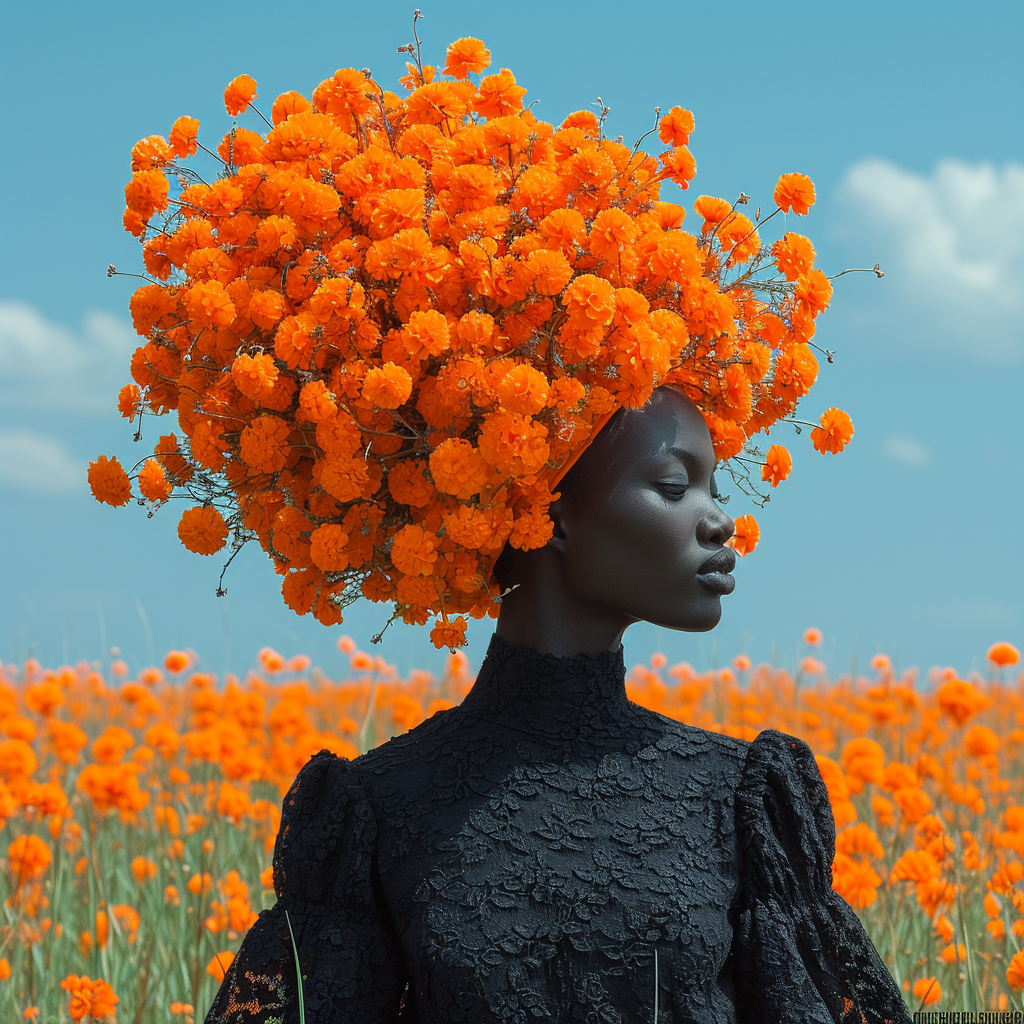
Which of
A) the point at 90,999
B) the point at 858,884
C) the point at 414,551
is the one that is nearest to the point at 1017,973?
the point at 858,884

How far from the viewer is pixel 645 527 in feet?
7.70

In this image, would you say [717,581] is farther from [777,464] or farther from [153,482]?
[153,482]

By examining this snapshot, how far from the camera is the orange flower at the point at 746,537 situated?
2.85 meters

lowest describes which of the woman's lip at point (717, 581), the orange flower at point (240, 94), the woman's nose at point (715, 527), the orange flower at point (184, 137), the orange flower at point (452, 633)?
the orange flower at point (452, 633)

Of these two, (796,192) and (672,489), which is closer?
(672,489)

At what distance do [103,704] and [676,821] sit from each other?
25.2 feet

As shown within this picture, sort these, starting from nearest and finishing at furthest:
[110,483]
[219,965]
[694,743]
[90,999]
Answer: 1. [694,743]
2. [110,483]
3. [90,999]
4. [219,965]

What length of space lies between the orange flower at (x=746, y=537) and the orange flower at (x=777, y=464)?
13cm

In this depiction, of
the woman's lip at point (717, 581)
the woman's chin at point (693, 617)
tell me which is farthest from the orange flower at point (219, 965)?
the woman's lip at point (717, 581)

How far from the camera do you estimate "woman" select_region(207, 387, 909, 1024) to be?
2.19 meters

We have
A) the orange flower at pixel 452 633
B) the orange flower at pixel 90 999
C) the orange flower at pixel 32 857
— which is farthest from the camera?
the orange flower at pixel 32 857

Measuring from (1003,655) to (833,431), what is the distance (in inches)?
134

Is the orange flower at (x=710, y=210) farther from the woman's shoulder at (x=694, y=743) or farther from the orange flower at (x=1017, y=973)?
the orange flower at (x=1017, y=973)

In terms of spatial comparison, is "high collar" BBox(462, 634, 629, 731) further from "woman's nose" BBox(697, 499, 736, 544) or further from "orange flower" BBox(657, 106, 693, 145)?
"orange flower" BBox(657, 106, 693, 145)
